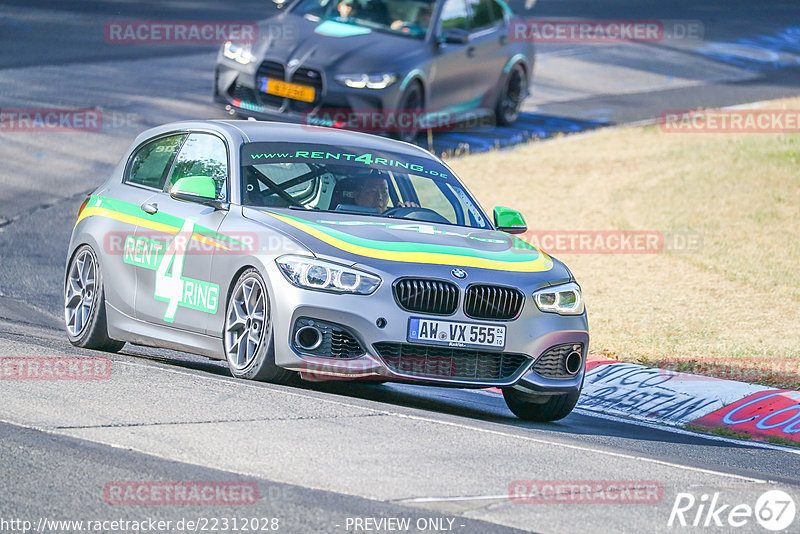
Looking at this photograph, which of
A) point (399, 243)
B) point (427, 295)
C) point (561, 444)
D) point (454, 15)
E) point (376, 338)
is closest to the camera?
point (561, 444)

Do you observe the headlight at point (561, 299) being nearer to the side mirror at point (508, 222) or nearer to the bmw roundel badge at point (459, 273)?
the bmw roundel badge at point (459, 273)

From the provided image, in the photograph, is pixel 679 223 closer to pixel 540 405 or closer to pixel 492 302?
pixel 540 405

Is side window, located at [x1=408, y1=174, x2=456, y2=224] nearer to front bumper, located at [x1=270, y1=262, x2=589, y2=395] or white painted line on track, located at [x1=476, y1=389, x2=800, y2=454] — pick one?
front bumper, located at [x1=270, y1=262, x2=589, y2=395]

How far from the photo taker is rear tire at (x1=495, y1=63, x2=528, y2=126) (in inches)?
831

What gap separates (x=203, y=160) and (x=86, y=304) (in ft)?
4.42

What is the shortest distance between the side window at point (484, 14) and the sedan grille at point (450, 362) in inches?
491

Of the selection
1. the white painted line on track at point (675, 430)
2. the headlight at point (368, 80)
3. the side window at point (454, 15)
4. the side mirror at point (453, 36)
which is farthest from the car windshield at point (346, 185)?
the side window at point (454, 15)

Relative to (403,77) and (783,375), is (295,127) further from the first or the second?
(403,77)

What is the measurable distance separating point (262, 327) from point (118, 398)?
3.18ft

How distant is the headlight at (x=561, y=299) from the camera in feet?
27.3

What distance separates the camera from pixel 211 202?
28.8 ft

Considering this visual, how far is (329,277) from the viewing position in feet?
25.9

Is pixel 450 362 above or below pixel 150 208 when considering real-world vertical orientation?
below

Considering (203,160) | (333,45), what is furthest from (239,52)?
(203,160)
